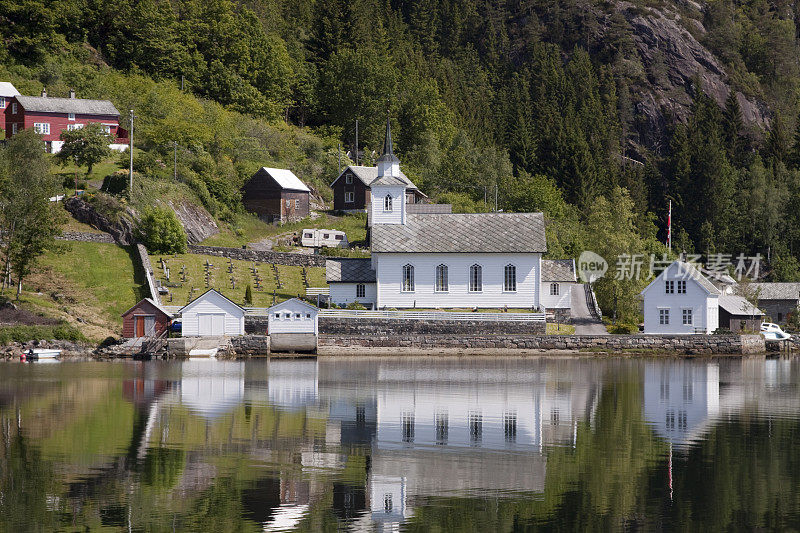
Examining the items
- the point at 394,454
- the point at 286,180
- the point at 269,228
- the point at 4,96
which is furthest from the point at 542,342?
the point at 4,96

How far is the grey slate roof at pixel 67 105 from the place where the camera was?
3265 inches

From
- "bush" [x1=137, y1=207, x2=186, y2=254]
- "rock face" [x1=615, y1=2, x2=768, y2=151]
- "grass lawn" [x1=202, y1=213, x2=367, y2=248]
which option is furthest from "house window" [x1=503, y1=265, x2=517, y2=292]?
"rock face" [x1=615, y1=2, x2=768, y2=151]

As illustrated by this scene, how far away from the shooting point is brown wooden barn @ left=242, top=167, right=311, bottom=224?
83.0 metres

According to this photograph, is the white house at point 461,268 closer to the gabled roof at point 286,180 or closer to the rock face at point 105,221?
the rock face at point 105,221

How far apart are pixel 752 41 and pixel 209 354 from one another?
140 metres

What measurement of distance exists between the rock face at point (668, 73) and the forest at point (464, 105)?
1.11 ft

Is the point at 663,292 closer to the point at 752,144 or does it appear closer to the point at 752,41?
the point at 752,144

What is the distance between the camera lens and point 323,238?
77.3 metres

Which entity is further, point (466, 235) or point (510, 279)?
point (466, 235)

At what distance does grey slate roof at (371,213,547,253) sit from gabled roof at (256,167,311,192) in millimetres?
19968

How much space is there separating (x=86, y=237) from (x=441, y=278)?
75.6 feet

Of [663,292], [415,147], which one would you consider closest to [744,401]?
[663,292]

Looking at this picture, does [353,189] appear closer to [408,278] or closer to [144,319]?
[408,278]

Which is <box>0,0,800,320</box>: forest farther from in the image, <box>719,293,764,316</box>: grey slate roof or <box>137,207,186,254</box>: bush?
<box>137,207,186,254</box>: bush
